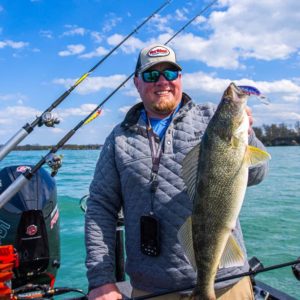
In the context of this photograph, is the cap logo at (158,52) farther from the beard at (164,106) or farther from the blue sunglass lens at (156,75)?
the beard at (164,106)

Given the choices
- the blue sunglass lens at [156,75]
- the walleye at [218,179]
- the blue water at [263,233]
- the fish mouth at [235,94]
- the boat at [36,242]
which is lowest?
the blue water at [263,233]

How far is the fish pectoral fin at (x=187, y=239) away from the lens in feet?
8.25

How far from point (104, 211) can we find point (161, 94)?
969 mm

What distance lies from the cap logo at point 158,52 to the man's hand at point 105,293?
5.49 feet

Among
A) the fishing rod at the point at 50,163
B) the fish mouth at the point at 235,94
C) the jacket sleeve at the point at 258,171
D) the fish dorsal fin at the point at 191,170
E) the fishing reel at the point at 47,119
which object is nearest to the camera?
the fish mouth at the point at 235,94

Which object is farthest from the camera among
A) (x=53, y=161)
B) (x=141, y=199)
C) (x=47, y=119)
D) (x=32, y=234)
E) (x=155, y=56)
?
(x=47, y=119)

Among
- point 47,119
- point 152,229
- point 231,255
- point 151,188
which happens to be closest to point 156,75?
point 151,188

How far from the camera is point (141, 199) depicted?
9.34 ft

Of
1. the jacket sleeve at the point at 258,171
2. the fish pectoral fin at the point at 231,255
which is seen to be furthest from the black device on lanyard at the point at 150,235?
the jacket sleeve at the point at 258,171

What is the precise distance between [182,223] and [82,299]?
2.06m

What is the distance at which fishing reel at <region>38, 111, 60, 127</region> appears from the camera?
4.94 m

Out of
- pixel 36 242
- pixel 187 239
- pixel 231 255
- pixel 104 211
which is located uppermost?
pixel 104 211

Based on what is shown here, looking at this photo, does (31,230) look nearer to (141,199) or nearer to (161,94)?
(141,199)

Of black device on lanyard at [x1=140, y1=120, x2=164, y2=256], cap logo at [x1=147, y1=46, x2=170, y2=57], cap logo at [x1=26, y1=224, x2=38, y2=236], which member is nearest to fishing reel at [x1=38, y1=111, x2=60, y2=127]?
cap logo at [x1=26, y1=224, x2=38, y2=236]
